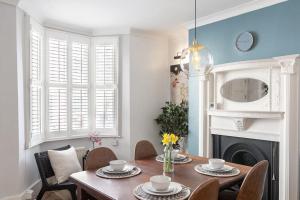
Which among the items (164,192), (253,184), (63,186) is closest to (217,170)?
(253,184)

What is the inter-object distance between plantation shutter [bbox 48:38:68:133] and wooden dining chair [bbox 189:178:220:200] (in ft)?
10.1

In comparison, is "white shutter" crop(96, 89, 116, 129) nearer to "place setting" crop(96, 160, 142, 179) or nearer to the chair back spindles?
"place setting" crop(96, 160, 142, 179)

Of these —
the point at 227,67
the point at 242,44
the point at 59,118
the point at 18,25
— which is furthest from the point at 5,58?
the point at 242,44

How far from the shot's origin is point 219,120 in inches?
140

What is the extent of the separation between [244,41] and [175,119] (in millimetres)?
1759

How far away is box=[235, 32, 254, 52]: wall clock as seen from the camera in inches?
128

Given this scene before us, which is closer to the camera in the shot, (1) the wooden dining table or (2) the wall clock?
(1) the wooden dining table

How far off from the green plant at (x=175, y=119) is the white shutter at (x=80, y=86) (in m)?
1.38

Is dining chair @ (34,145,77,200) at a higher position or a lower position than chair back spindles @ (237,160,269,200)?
lower

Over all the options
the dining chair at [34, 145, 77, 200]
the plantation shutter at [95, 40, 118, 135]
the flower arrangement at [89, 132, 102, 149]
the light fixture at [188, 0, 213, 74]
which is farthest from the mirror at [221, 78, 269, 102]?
the dining chair at [34, 145, 77, 200]

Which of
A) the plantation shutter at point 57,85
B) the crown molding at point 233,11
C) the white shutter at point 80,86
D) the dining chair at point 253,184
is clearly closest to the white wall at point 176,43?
the crown molding at point 233,11

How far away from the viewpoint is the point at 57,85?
158 inches

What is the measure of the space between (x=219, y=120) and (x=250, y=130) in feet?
1.57

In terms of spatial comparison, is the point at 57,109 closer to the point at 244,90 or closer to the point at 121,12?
the point at 121,12
